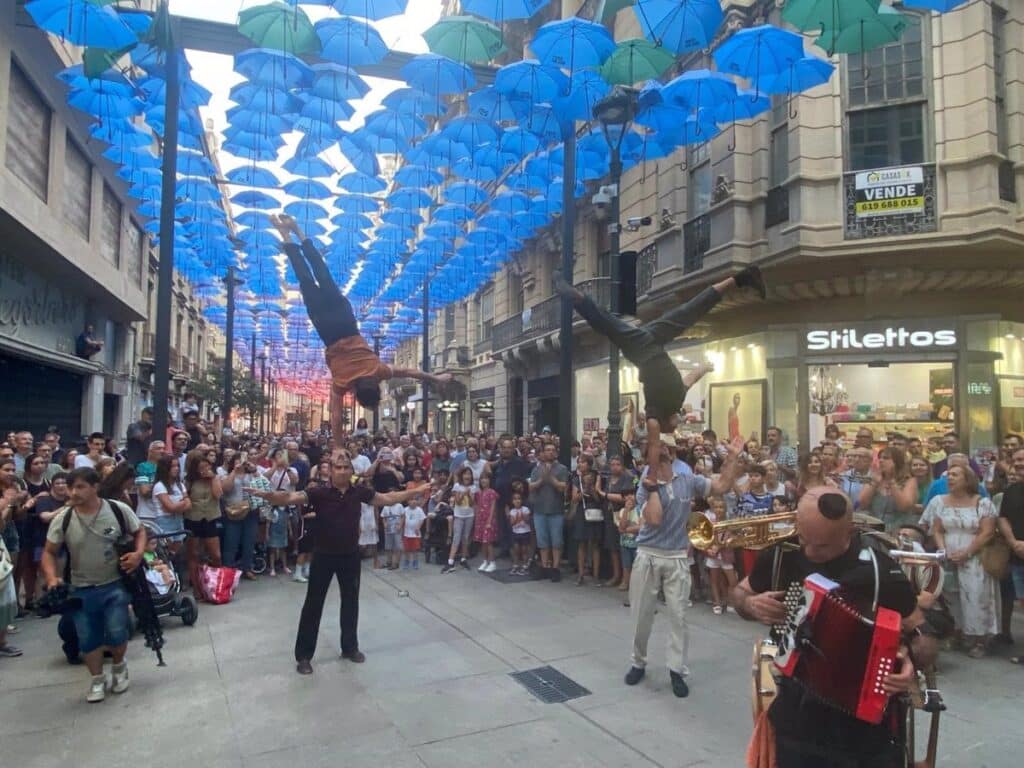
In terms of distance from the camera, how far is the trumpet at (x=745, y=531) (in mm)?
3070

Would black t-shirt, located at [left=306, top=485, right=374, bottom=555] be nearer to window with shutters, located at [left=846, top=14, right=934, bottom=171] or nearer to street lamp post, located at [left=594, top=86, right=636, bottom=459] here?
street lamp post, located at [left=594, top=86, right=636, bottom=459]

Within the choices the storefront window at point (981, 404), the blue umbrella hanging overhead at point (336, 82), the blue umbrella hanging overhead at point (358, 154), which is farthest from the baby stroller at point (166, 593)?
the storefront window at point (981, 404)

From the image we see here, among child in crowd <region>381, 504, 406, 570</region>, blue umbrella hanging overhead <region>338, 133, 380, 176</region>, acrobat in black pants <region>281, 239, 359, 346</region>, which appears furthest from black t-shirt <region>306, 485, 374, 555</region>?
blue umbrella hanging overhead <region>338, 133, 380, 176</region>

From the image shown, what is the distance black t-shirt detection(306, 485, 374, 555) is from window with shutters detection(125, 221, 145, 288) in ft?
59.5

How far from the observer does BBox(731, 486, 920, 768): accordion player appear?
240 centimetres

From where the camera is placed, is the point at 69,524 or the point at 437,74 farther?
the point at 437,74

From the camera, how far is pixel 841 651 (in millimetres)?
2439

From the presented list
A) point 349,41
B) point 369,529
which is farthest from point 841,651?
point 349,41

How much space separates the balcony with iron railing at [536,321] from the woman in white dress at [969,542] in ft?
41.5

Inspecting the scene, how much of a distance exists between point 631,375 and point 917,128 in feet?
31.0

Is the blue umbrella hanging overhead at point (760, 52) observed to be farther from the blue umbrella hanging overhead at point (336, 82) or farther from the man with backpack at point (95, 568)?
the man with backpack at point (95, 568)

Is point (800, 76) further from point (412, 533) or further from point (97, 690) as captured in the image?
point (97, 690)

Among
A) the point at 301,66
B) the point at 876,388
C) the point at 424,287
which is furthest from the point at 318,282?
the point at 424,287

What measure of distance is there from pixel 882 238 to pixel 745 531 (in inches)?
422
